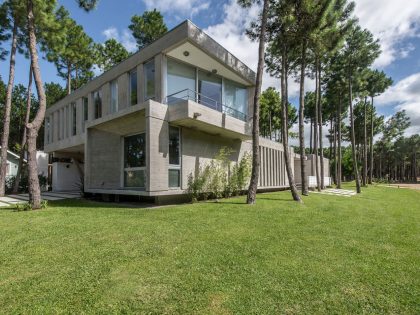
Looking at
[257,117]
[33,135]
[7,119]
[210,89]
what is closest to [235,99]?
[210,89]

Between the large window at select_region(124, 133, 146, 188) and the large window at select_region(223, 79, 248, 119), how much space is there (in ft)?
15.8

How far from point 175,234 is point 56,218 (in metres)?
4.08

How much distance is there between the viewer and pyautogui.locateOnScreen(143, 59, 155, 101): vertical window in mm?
10977

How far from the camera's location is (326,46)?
14406mm

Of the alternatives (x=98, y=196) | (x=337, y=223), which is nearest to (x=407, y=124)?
(x=337, y=223)

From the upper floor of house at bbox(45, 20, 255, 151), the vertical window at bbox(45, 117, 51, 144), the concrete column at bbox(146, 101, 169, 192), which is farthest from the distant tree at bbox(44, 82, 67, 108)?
the concrete column at bbox(146, 101, 169, 192)

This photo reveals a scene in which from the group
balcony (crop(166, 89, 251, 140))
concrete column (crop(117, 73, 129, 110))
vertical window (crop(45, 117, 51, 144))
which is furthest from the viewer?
vertical window (crop(45, 117, 51, 144))

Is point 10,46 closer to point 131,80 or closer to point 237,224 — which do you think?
point 131,80

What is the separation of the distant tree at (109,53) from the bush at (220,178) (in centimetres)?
1796

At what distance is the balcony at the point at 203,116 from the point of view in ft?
30.7

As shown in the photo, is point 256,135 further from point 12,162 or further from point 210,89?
point 12,162

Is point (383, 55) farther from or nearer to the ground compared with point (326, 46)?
farther from the ground

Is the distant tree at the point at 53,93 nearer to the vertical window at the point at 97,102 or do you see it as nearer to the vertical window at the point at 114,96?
the vertical window at the point at 97,102

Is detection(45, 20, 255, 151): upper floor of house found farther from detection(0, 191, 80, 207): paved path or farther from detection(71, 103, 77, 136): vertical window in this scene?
detection(0, 191, 80, 207): paved path
